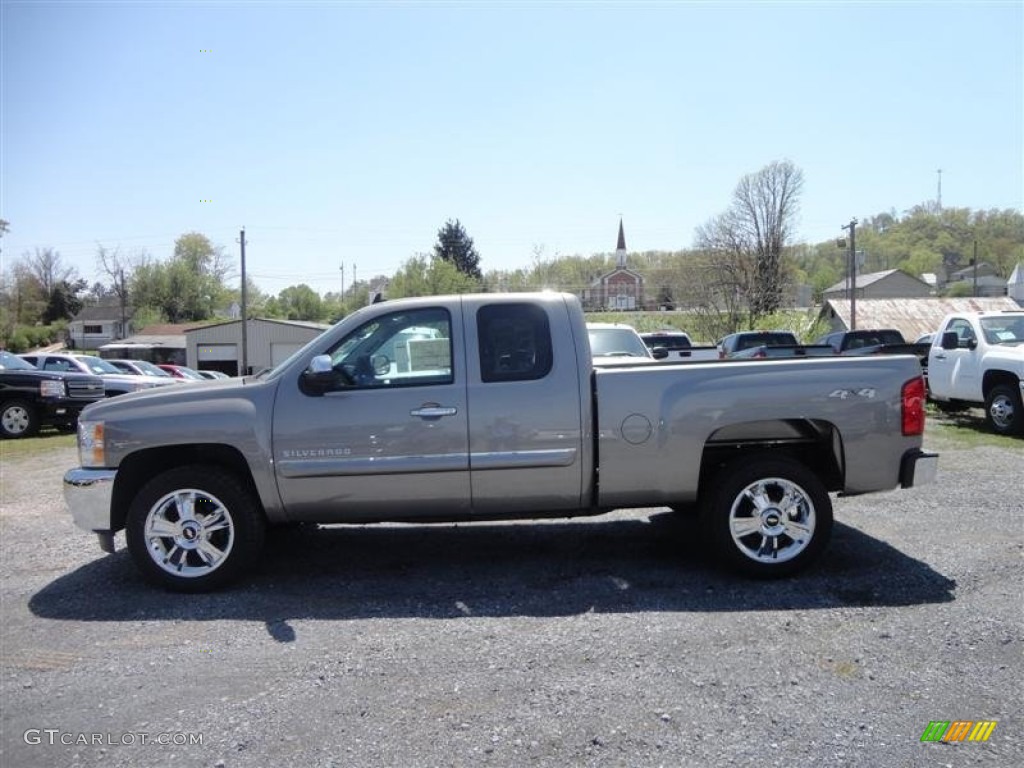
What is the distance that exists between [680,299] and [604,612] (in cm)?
5304

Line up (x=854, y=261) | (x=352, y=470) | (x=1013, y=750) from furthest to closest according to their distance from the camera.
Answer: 1. (x=854, y=261)
2. (x=352, y=470)
3. (x=1013, y=750)

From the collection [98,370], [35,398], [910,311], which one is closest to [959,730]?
[35,398]

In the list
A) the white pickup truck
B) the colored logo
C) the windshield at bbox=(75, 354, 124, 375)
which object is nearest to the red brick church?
the windshield at bbox=(75, 354, 124, 375)

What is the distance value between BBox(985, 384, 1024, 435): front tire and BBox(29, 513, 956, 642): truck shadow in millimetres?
7031

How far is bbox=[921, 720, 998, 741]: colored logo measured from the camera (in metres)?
3.05

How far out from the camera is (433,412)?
488 cm

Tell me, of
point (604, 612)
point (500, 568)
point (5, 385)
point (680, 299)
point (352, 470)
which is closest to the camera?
point (604, 612)

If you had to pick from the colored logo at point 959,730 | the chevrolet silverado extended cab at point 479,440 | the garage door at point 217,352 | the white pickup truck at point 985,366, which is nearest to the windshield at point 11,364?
the chevrolet silverado extended cab at point 479,440

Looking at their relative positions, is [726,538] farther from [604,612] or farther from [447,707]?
[447,707]

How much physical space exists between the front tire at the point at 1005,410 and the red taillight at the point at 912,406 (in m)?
7.83

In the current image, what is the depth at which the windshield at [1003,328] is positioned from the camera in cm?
1205

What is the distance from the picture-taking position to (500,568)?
530 cm

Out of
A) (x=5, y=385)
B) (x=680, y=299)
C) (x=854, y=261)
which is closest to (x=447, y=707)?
(x=5, y=385)

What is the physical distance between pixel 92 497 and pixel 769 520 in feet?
14.4
